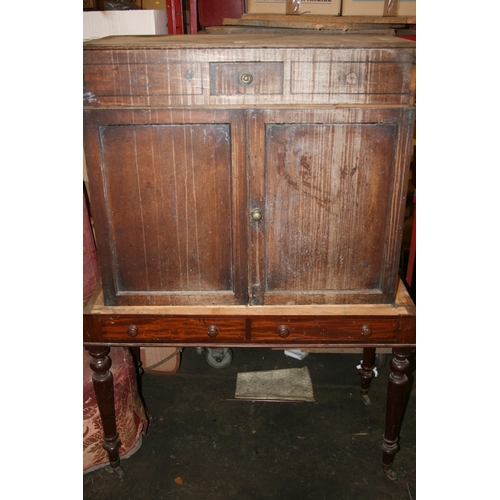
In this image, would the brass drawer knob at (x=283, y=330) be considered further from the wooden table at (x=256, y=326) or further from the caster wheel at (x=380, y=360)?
the caster wheel at (x=380, y=360)

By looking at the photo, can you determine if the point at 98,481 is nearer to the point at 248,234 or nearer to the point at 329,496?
the point at 329,496

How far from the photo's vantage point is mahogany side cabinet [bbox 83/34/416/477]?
1409 millimetres

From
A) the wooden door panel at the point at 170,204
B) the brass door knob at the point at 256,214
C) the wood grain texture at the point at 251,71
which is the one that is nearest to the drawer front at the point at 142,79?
the wood grain texture at the point at 251,71

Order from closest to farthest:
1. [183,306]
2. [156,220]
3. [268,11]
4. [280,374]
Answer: [156,220], [183,306], [268,11], [280,374]

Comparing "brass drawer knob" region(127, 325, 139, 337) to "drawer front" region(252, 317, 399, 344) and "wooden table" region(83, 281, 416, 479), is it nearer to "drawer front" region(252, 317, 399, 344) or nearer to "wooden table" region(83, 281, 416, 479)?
"wooden table" region(83, 281, 416, 479)

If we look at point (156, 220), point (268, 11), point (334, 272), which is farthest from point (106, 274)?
point (268, 11)

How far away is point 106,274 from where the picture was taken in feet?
5.53

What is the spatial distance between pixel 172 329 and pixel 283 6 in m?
1.85

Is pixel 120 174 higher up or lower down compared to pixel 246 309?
higher up

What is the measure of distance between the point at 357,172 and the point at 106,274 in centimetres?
96

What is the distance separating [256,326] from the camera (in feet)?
5.64

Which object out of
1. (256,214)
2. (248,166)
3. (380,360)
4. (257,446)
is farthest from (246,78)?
(380,360)

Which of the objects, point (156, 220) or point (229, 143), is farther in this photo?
point (156, 220)

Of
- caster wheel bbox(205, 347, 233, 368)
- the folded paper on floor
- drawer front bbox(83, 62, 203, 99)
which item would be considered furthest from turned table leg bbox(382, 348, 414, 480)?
drawer front bbox(83, 62, 203, 99)
